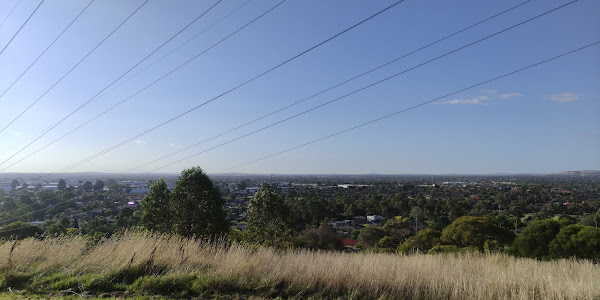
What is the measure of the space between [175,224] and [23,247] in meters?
10.3

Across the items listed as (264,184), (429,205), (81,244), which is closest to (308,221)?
(429,205)

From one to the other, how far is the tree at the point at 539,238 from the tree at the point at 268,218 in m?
12.1

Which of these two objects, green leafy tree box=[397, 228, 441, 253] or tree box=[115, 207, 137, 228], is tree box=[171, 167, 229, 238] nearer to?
tree box=[115, 207, 137, 228]

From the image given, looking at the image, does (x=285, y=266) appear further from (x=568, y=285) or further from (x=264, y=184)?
(x=264, y=184)

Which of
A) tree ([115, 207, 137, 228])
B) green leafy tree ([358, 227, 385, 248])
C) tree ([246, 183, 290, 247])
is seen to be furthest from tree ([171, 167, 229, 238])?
green leafy tree ([358, 227, 385, 248])

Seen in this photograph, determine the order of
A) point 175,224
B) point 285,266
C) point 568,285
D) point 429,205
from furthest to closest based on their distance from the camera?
point 429,205, point 175,224, point 285,266, point 568,285

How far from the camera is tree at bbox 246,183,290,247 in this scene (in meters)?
18.0

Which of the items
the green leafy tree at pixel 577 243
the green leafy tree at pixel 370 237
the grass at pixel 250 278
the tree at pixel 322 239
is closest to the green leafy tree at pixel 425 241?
the green leafy tree at pixel 370 237

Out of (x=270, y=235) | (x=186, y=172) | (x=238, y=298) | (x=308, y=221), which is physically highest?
(x=186, y=172)

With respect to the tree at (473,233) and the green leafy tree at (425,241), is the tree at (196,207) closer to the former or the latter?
the green leafy tree at (425,241)

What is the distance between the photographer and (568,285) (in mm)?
4363

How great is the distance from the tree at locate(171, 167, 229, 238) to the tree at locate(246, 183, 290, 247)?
1.62 meters

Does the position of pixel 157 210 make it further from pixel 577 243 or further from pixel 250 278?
pixel 577 243

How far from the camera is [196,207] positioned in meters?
16.8
